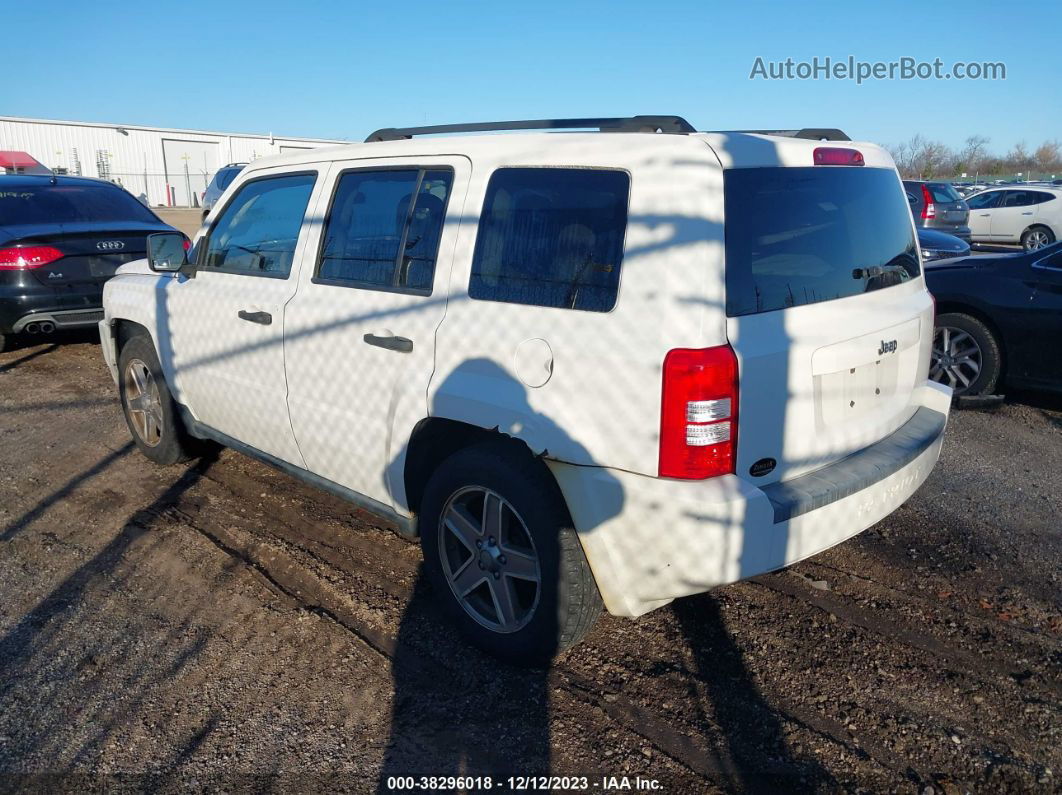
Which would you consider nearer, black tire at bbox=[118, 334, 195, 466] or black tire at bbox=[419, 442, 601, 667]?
black tire at bbox=[419, 442, 601, 667]

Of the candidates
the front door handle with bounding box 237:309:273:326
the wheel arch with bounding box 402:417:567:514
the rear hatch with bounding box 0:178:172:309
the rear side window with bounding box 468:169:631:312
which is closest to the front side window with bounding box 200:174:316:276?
the front door handle with bounding box 237:309:273:326

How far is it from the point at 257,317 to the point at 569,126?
6.00ft

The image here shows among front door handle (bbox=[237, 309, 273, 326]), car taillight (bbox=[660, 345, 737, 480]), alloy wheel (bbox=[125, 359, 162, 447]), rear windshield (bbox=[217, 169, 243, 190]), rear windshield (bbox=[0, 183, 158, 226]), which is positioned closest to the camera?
car taillight (bbox=[660, 345, 737, 480])

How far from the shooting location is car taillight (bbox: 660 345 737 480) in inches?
105

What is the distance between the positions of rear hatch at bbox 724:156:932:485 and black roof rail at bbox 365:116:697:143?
0.38 m

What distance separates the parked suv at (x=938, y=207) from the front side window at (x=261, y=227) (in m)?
14.8

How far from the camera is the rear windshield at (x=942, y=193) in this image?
1747 cm

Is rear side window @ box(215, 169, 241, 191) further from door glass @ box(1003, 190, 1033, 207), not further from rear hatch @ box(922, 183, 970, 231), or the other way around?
door glass @ box(1003, 190, 1033, 207)

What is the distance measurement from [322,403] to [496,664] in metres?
1.41

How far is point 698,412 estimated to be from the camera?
2.69 meters

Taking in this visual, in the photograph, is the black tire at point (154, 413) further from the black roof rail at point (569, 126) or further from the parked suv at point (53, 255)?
the parked suv at point (53, 255)

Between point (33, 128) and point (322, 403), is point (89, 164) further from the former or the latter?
point (322, 403)

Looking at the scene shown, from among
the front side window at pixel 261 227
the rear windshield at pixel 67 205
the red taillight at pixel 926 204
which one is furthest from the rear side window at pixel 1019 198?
the front side window at pixel 261 227

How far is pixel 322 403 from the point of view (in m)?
3.89
